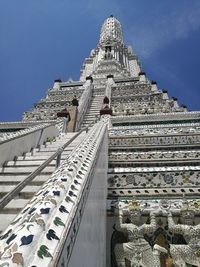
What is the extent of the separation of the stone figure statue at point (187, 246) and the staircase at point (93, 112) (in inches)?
355

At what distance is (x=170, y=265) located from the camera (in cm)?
347

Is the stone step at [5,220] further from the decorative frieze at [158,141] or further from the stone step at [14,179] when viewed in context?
the decorative frieze at [158,141]

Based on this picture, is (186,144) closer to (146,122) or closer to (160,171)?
(160,171)

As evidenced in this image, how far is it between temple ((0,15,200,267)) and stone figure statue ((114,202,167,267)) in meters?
0.01

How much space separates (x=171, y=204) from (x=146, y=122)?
5990 mm

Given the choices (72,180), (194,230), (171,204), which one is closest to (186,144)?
(171,204)

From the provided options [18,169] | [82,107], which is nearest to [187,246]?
[18,169]

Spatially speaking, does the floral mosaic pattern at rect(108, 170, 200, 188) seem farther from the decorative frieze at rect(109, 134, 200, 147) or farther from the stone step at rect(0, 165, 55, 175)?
the decorative frieze at rect(109, 134, 200, 147)

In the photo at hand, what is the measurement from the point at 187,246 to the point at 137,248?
1.82ft

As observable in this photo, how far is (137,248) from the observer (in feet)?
11.8

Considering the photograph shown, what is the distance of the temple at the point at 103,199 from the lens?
74.0 inches

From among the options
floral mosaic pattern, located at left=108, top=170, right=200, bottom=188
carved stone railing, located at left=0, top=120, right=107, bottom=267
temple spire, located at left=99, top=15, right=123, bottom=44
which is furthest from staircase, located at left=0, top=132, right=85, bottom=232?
temple spire, located at left=99, top=15, right=123, bottom=44

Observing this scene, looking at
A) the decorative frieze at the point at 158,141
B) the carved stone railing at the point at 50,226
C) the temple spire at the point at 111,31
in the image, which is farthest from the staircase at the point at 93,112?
the temple spire at the point at 111,31

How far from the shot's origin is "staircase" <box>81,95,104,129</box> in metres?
13.7
